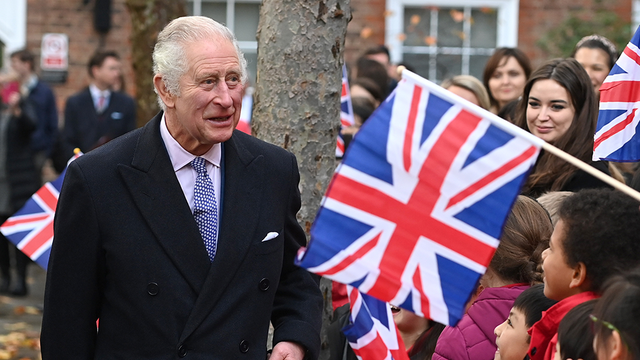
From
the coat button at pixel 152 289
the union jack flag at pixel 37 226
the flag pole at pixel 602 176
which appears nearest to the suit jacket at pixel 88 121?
the union jack flag at pixel 37 226

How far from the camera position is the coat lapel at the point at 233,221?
109 inches

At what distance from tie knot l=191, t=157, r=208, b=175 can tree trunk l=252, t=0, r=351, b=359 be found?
1.00 m

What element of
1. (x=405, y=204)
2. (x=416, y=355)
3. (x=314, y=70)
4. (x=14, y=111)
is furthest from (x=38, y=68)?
(x=405, y=204)

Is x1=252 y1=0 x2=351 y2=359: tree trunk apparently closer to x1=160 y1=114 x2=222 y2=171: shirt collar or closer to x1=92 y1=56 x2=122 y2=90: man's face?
x1=160 y1=114 x2=222 y2=171: shirt collar

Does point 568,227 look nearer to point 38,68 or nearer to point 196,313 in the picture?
point 196,313

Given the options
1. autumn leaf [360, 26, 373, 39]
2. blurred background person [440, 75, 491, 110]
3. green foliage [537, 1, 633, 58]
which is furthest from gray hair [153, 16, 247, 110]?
autumn leaf [360, 26, 373, 39]

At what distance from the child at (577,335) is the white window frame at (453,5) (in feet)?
31.7

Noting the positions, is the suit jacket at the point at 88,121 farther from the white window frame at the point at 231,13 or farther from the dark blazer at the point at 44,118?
the white window frame at the point at 231,13

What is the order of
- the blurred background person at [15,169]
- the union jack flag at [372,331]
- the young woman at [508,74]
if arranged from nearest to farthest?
1. the union jack flag at [372,331]
2. the young woman at [508,74]
3. the blurred background person at [15,169]

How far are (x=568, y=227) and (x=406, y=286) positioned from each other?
538 mm

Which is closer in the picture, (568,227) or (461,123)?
(461,123)

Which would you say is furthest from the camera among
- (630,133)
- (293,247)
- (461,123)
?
(630,133)

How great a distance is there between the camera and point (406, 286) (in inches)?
95.0

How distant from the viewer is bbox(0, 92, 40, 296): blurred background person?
28.6ft
